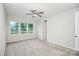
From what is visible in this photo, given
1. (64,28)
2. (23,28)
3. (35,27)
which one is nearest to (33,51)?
(23,28)

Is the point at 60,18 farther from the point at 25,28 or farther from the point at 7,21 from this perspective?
the point at 7,21

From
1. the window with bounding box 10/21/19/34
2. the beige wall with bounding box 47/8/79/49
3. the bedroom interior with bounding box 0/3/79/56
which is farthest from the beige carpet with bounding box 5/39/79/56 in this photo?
the window with bounding box 10/21/19/34

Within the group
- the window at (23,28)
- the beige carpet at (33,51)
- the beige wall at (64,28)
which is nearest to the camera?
the beige carpet at (33,51)

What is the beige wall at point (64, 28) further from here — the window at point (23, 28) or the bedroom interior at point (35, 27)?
the window at point (23, 28)

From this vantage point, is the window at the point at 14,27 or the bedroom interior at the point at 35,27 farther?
the window at the point at 14,27

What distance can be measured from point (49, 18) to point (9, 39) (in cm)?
254

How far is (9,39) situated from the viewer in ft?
16.6

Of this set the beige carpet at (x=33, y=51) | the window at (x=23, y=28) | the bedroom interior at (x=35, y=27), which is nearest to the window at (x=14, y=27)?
the bedroom interior at (x=35, y=27)

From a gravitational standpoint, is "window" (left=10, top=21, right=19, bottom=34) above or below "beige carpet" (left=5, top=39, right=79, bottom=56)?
above

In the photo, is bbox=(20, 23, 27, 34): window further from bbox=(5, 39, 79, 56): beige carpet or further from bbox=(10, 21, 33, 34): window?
bbox=(5, 39, 79, 56): beige carpet

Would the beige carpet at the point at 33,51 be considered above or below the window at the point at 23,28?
below

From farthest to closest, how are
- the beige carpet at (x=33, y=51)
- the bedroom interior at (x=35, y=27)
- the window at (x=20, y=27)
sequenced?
1. the window at (x=20, y=27)
2. the bedroom interior at (x=35, y=27)
3. the beige carpet at (x=33, y=51)

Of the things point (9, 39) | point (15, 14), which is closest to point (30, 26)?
point (15, 14)

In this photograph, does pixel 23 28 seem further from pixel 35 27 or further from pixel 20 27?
pixel 35 27
